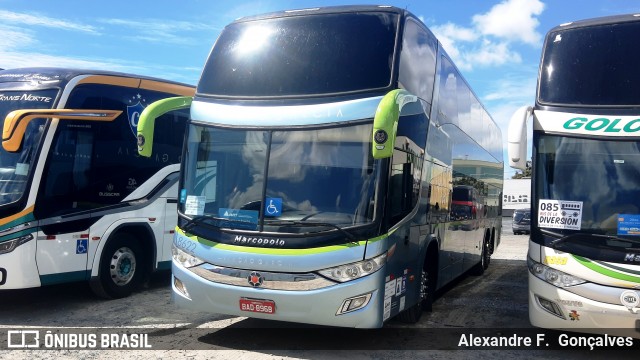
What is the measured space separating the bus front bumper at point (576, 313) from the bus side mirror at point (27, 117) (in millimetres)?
5961

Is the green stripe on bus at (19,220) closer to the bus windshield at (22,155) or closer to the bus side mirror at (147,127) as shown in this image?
the bus windshield at (22,155)

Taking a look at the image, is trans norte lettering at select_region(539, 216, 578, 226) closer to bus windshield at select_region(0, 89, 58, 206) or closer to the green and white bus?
the green and white bus

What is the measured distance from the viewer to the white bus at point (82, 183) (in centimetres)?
747

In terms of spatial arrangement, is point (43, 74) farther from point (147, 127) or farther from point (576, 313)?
point (576, 313)

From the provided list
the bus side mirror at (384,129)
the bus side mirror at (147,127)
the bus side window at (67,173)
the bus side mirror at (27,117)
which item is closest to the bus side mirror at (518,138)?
the bus side mirror at (384,129)

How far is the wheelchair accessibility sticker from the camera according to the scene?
816 cm

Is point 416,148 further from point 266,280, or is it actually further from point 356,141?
point 266,280

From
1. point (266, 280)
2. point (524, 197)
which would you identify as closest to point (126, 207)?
point (266, 280)

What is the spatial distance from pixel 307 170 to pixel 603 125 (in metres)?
3.26

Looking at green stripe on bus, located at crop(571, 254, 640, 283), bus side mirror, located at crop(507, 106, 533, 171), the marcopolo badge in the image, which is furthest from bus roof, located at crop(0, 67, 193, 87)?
the marcopolo badge

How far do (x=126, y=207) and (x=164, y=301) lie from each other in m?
1.59

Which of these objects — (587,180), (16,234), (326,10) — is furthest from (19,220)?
(587,180)

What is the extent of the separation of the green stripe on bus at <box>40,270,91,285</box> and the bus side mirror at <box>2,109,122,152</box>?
207 centimetres

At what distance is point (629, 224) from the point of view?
231 inches
